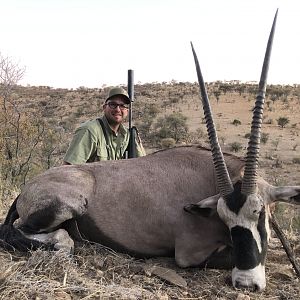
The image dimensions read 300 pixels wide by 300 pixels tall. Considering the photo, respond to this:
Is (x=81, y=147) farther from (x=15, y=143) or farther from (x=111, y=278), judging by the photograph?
(x=15, y=143)

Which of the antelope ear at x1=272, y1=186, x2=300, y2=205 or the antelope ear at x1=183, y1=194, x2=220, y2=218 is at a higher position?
the antelope ear at x1=272, y1=186, x2=300, y2=205

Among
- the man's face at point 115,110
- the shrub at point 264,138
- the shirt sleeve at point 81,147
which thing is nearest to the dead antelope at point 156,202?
the shirt sleeve at point 81,147

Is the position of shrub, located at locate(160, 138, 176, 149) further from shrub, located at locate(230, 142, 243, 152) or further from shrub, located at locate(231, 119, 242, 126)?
shrub, located at locate(231, 119, 242, 126)

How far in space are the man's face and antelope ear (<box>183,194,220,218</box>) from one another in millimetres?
2524

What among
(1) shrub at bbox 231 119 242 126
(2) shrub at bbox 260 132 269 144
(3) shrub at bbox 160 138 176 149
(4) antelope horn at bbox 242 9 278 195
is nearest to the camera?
(4) antelope horn at bbox 242 9 278 195

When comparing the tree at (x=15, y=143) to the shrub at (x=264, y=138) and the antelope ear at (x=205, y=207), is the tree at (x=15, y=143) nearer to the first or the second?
the antelope ear at (x=205, y=207)

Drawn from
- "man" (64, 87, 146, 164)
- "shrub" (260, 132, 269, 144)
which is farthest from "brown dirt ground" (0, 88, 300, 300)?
"shrub" (260, 132, 269, 144)

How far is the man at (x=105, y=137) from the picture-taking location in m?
6.01

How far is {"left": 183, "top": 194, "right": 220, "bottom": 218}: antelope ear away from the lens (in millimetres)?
4102

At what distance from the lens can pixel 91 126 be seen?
6.12 meters

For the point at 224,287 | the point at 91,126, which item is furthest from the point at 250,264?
the point at 91,126

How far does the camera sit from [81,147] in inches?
237

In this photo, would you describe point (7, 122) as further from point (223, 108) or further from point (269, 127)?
point (223, 108)

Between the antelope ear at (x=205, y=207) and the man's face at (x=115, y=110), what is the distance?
2.52 metres
